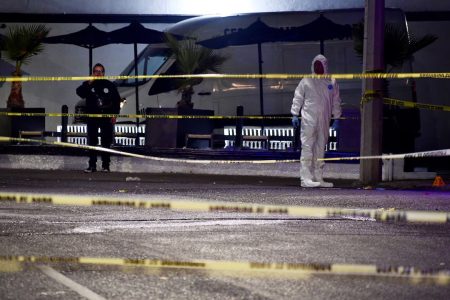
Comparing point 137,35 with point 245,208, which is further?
point 137,35

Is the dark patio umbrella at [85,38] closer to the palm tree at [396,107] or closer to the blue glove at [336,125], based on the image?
the palm tree at [396,107]

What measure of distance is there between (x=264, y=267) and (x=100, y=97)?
1209 centimetres

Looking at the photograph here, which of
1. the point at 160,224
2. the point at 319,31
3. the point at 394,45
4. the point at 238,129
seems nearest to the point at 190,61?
the point at 238,129

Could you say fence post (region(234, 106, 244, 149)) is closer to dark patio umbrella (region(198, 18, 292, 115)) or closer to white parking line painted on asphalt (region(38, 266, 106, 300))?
dark patio umbrella (region(198, 18, 292, 115))

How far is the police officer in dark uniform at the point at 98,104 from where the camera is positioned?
18.5 metres

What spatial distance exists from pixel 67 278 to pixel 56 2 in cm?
2026

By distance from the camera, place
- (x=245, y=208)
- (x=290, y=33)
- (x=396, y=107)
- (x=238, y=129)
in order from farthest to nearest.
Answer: (x=290, y=33) → (x=396, y=107) → (x=238, y=129) → (x=245, y=208)

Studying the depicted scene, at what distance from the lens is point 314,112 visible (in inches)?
590

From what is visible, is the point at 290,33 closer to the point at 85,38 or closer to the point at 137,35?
the point at 137,35

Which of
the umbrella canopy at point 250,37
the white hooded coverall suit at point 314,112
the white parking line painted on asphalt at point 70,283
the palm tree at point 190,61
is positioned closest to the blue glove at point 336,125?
the white hooded coverall suit at point 314,112

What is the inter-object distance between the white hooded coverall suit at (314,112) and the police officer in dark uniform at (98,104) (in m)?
4.35

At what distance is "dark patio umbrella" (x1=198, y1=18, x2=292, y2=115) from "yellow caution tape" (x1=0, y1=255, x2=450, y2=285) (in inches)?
536

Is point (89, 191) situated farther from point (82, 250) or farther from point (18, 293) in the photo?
point (18, 293)

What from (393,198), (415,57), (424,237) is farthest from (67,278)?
(415,57)
